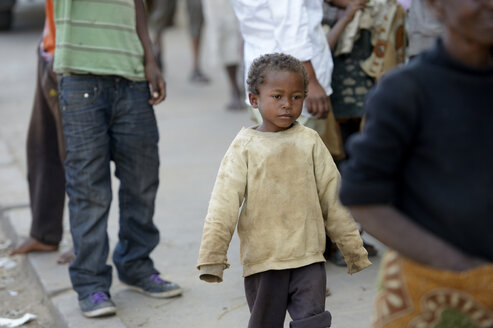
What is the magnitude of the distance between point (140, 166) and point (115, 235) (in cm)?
132

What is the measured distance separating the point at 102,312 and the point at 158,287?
14.7 inches

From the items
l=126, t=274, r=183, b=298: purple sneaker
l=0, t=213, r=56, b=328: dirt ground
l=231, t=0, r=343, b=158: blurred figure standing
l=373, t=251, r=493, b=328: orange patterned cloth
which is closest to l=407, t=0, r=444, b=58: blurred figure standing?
l=231, t=0, r=343, b=158: blurred figure standing

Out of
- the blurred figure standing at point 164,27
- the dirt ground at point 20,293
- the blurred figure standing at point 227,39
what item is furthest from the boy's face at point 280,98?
the blurred figure standing at point 164,27

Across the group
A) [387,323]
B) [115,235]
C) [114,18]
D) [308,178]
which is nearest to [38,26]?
[115,235]

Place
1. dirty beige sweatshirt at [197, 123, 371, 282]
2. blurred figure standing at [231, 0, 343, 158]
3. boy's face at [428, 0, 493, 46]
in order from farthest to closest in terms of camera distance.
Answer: blurred figure standing at [231, 0, 343, 158]
dirty beige sweatshirt at [197, 123, 371, 282]
boy's face at [428, 0, 493, 46]

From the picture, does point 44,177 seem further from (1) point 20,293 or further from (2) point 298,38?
(2) point 298,38

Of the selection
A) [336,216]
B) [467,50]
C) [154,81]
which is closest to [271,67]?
[336,216]

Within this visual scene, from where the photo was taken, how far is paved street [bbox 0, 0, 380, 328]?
13.5ft

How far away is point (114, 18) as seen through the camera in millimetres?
4016

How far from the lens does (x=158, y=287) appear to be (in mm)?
4305

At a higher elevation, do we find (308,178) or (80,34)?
(80,34)

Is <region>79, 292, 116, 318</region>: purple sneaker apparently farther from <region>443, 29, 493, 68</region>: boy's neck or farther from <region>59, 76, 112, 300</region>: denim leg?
<region>443, 29, 493, 68</region>: boy's neck

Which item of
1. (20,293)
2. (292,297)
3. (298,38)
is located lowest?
(20,293)

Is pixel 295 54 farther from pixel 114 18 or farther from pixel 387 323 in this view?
pixel 387 323
